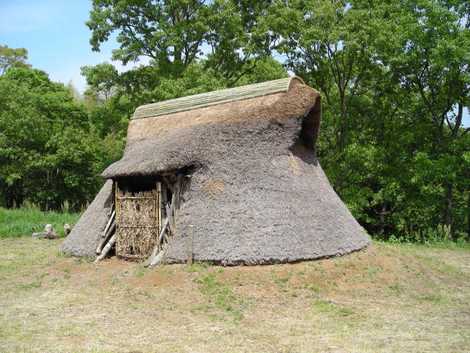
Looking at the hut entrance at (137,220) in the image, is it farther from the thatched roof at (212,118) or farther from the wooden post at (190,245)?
the wooden post at (190,245)

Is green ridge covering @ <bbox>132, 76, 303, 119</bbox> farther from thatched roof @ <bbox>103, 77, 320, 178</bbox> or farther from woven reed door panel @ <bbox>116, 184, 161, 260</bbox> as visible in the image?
woven reed door panel @ <bbox>116, 184, 161, 260</bbox>

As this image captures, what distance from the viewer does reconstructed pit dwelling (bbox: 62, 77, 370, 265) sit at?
10078 millimetres

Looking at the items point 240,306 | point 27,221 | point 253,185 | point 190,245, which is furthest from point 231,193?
point 27,221

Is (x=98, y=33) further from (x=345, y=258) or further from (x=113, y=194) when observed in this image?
(x=345, y=258)

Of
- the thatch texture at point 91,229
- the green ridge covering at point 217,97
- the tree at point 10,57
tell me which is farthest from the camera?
the tree at point 10,57

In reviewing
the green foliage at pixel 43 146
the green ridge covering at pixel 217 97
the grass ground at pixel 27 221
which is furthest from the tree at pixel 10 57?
the green ridge covering at pixel 217 97

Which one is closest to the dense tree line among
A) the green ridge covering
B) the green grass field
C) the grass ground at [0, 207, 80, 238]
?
the grass ground at [0, 207, 80, 238]

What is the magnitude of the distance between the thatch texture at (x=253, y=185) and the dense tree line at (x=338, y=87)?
8579 millimetres

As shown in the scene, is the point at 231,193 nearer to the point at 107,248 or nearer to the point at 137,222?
the point at 137,222

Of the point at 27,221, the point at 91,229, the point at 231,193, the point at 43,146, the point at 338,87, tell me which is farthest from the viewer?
the point at 43,146

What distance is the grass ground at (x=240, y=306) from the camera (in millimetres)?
6477

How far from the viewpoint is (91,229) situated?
1227cm

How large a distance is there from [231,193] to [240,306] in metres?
2.87

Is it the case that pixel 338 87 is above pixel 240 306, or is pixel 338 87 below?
above
